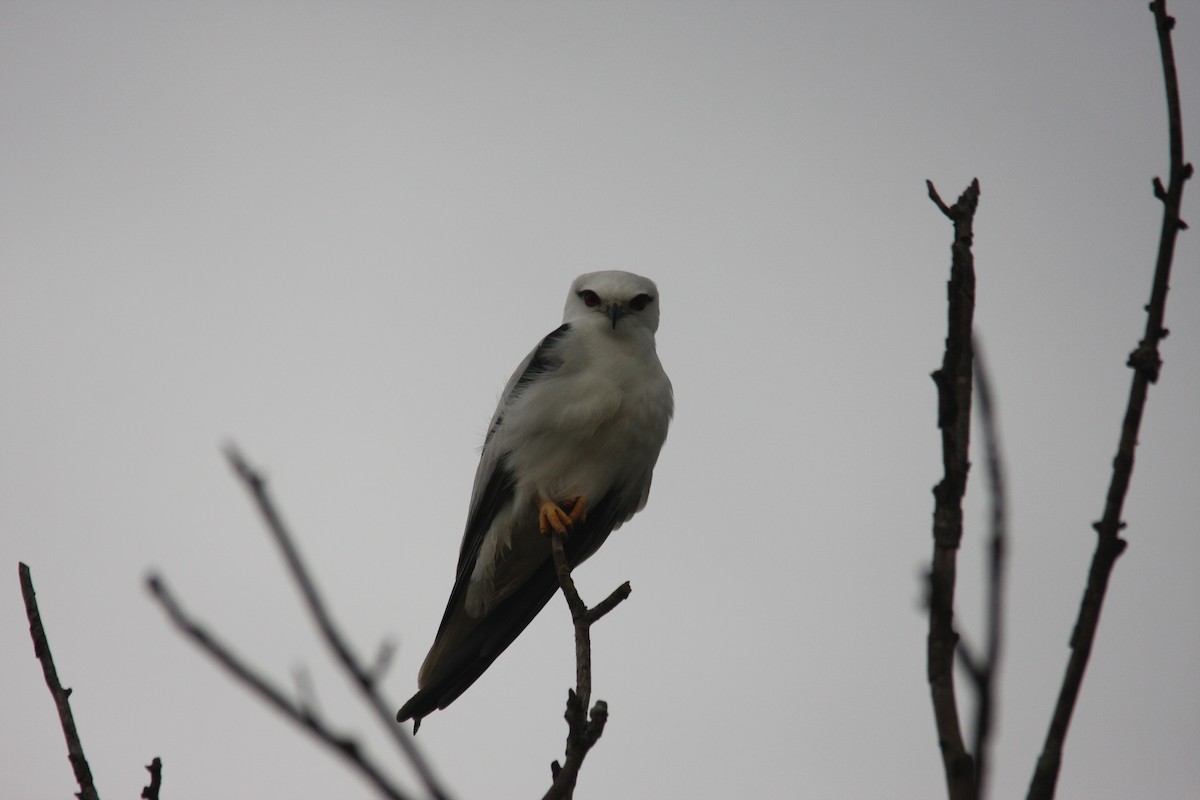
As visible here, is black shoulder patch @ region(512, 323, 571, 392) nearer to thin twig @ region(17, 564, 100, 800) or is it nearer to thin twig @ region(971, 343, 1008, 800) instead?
thin twig @ region(17, 564, 100, 800)

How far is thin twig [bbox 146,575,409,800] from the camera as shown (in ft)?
3.74

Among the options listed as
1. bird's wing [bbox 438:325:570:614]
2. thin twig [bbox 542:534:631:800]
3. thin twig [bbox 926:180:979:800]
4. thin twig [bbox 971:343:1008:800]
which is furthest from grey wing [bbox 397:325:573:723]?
thin twig [bbox 971:343:1008:800]

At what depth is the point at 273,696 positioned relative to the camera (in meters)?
1.15

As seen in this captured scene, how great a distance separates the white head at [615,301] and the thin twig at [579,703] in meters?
2.22

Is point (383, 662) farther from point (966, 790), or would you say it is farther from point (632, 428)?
point (632, 428)

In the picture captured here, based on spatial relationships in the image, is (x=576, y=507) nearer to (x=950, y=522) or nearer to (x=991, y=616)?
(x=950, y=522)

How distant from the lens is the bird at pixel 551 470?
5.37 m

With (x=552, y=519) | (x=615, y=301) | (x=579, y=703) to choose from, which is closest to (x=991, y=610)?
(x=579, y=703)

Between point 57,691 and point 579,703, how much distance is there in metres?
0.95

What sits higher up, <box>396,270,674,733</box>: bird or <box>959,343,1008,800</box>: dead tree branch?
<box>396,270,674,733</box>: bird

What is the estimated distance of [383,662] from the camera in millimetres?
1633

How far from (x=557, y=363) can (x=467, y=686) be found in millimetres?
1626

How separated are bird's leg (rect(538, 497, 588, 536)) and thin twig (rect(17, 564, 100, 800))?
319 cm

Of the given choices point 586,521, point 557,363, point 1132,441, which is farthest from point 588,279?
point 1132,441
